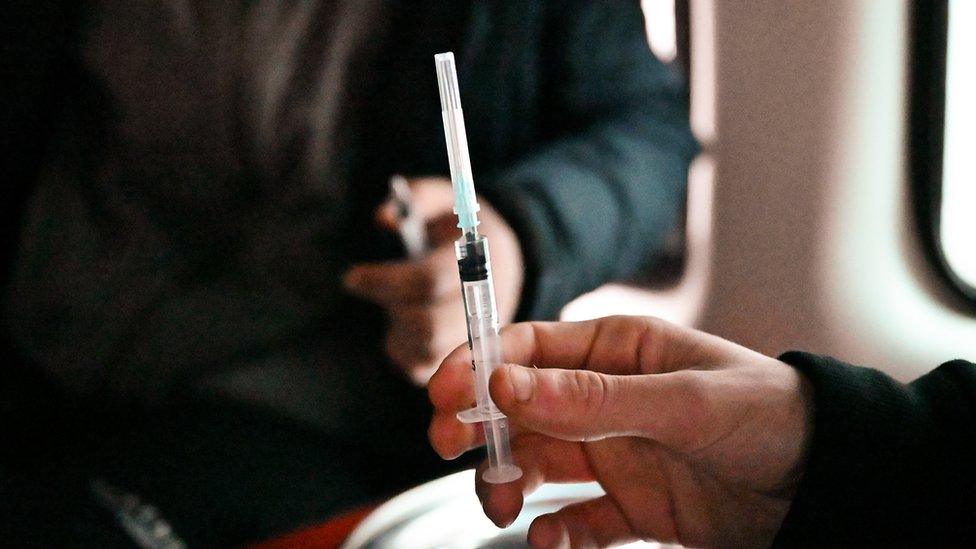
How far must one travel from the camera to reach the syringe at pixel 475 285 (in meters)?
0.31

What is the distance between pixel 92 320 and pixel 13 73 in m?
0.19

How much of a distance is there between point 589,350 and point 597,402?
0.10 m

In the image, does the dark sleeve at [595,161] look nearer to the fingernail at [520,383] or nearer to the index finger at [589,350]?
the index finger at [589,350]

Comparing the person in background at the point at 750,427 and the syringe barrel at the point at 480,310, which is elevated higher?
the syringe barrel at the point at 480,310

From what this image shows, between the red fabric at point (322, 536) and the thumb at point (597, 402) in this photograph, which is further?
the red fabric at point (322, 536)

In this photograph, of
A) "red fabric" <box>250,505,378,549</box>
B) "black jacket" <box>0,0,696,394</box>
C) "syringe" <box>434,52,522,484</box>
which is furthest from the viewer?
"black jacket" <box>0,0,696,394</box>

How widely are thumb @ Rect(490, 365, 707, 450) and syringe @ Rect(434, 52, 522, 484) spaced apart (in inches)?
1.2

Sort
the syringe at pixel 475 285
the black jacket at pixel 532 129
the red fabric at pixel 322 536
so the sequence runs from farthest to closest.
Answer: the black jacket at pixel 532 129
the red fabric at pixel 322 536
the syringe at pixel 475 285

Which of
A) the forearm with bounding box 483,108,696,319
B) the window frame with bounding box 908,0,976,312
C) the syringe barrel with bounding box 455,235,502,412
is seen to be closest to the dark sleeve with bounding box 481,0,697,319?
the forearm with bounding box 483,108,696,319

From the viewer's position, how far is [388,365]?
0.67 metres

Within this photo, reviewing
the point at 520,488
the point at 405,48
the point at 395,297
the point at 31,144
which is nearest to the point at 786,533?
the point at 520,488

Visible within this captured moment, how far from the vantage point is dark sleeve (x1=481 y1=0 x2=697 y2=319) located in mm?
655

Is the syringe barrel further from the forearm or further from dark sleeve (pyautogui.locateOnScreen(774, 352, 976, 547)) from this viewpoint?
the forearm

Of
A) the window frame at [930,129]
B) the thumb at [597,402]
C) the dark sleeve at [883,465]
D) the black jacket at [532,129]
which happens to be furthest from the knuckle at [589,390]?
the window frame at [930,129]
